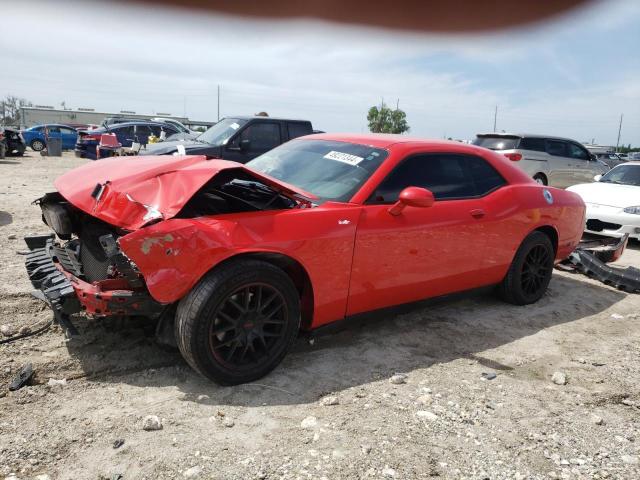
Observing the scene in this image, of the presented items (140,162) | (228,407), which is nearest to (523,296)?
(228,407)

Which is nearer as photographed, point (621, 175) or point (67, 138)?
point (621, 175)

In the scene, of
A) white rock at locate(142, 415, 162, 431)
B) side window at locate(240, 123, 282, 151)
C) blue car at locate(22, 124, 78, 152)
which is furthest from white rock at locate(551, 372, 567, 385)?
blue car at locate(22, 124, 78, 152)

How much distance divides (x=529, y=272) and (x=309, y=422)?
2925mm

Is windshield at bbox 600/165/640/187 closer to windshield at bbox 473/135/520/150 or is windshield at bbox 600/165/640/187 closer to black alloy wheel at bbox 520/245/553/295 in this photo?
windshield at bbox 473/135/520/150

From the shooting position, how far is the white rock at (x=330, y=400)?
281 centimetres

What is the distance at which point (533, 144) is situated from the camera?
41.9ft

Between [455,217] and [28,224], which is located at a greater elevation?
[455,217]

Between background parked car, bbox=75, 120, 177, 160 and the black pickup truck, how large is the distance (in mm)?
11137

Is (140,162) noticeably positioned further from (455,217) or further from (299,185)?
(455,217)

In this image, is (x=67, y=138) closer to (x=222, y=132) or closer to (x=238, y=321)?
(x=222, y=132)

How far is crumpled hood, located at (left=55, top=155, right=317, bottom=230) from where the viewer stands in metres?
2.80

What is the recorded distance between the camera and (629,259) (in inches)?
274

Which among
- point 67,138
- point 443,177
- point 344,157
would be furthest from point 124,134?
point 443,177

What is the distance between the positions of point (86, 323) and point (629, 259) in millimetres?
6881
